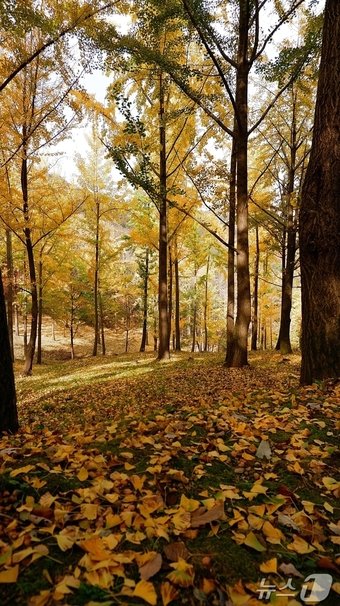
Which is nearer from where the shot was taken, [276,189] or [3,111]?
[3,111]

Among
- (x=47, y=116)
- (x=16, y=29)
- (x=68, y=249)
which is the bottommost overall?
(x=68, y=249)

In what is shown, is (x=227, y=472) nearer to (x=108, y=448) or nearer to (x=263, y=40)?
(x=108, y=448)

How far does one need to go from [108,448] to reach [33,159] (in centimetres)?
1196

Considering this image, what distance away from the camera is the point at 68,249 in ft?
63.7

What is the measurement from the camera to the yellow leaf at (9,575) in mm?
1388

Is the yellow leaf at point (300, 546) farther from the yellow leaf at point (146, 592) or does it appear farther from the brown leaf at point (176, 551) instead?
the yellow leaf at point (146, 592)

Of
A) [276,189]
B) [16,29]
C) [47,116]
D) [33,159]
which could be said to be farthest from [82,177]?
[16,29]

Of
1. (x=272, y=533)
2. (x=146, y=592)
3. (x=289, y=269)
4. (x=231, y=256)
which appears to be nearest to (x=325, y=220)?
(x=272, y=533)

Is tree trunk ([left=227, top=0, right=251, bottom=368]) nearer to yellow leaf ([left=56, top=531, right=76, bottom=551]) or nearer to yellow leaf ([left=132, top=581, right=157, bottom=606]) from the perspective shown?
yellow leaf ([left=56, top=531, right=76, bottom=551])

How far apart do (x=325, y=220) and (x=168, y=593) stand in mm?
4718

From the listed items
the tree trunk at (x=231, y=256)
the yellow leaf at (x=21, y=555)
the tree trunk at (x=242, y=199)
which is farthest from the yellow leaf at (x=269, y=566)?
the tree trunk at (x=231, y=256)

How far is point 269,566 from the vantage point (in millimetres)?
1574

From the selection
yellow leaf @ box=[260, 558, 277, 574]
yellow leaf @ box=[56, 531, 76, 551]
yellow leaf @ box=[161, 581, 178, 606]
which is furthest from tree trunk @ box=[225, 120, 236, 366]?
yellow leaf @ box=[161, 581, 178, 606]

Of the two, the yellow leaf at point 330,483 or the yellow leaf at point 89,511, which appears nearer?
the yellow leaf at point 89,511
